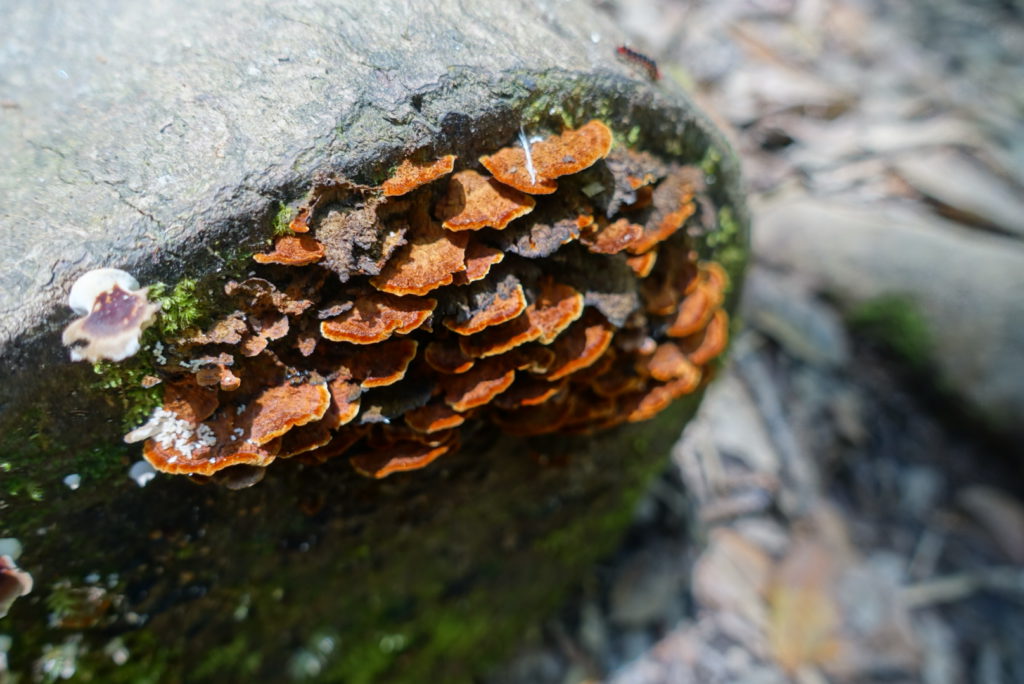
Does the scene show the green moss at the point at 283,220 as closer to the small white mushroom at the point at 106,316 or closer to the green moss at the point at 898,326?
the small white mushroom at the point at 106,316

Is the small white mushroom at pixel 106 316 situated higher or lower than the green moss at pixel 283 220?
lower

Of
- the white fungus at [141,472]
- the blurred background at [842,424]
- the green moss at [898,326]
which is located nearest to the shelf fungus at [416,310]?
the white fungus at [141,472]

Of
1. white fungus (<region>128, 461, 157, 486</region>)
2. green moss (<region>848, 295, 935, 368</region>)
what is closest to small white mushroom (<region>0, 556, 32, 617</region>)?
white fungus (<region>128, 461, 157, 486</region>)

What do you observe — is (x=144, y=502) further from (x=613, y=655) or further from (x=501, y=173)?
(x=613, y=655)

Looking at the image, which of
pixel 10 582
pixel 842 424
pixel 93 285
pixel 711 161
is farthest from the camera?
pixel 842 424

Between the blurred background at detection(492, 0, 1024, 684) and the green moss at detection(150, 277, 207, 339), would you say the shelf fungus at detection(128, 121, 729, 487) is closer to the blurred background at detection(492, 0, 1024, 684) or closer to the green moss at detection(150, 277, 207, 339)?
the green moss at detection(150, 277, 207, 339)

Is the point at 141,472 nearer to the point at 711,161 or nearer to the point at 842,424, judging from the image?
the point at 711,161

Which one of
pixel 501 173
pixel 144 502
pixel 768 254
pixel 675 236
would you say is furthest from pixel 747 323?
pixel 144 502

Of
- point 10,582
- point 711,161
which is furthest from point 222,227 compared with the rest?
point 711,161
